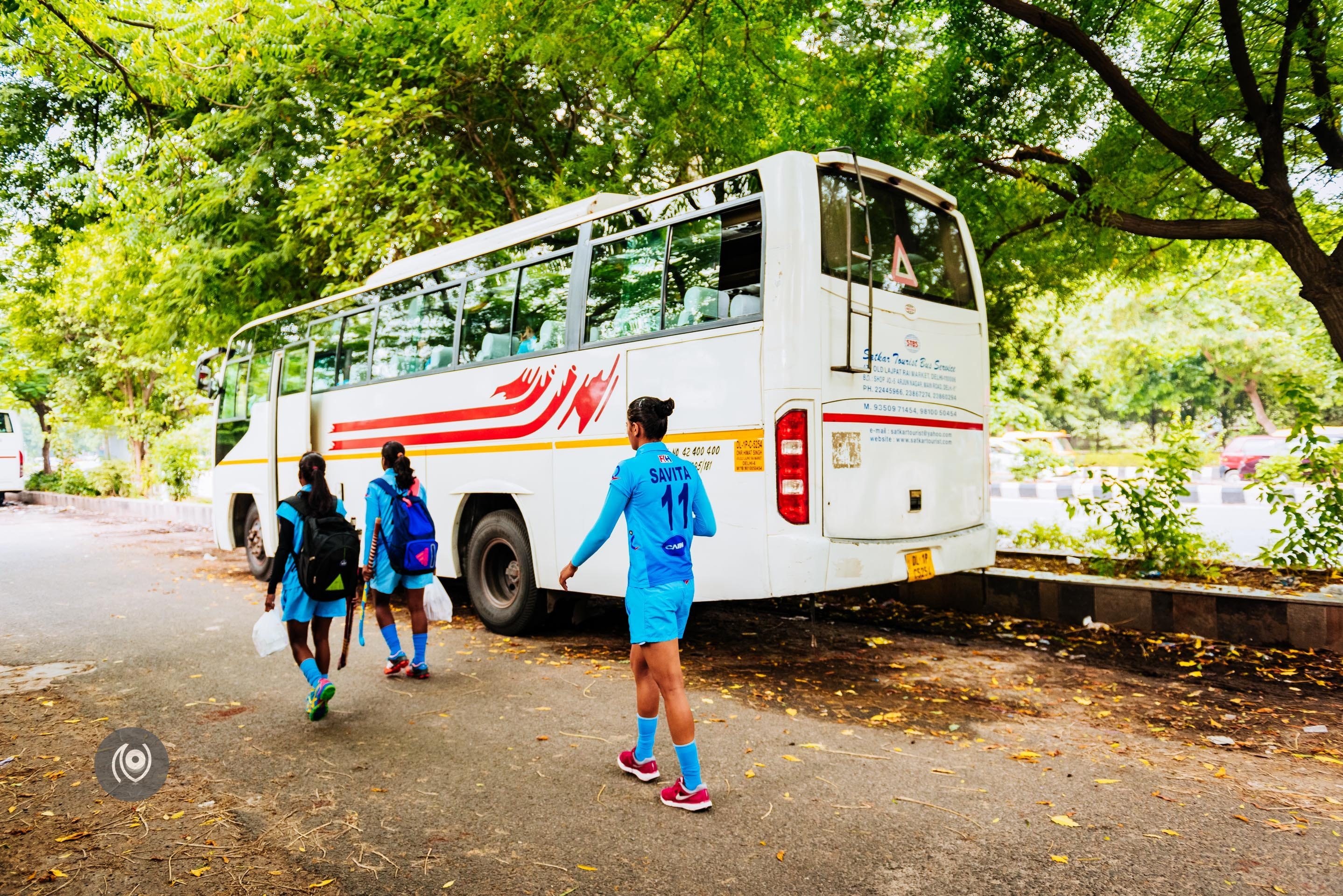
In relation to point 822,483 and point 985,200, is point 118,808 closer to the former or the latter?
point 822,483

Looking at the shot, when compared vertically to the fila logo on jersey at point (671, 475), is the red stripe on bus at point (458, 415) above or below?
above

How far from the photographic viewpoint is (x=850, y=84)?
8.87 metres

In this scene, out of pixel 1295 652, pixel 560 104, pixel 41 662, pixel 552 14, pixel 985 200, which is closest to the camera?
pixel 1295 652

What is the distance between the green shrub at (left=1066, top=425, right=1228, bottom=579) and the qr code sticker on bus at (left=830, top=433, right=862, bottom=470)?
2711 mm

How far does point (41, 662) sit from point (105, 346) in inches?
865

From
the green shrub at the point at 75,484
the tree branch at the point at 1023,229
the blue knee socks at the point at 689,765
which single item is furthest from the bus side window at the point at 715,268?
the green shrub at the point at 75,484

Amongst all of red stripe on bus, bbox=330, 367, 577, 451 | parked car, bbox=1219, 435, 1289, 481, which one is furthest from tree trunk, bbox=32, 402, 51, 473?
parked car, bbox=1219, 435, 1289, 481

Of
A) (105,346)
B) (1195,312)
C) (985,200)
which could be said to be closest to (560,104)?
(985,200)

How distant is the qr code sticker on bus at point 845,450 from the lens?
5879mm

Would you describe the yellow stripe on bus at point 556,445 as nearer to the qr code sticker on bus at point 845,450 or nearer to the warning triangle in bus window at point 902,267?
the qr code sticker on bus at point 845,450

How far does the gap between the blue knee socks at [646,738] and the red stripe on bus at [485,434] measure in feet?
11.2

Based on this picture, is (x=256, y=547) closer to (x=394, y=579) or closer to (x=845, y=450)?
(x=394, y=579)

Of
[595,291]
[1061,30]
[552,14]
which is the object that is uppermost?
[552,14]

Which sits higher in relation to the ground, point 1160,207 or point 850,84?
point 850,84
